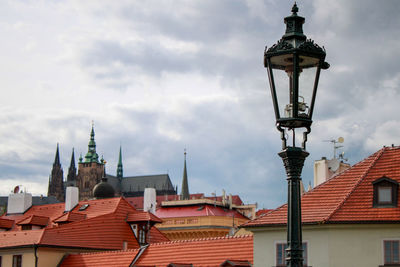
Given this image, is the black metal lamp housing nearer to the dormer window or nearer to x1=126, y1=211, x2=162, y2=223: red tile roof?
the dormer window

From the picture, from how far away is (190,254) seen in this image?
3541 cm

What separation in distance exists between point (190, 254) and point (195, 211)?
188 feet

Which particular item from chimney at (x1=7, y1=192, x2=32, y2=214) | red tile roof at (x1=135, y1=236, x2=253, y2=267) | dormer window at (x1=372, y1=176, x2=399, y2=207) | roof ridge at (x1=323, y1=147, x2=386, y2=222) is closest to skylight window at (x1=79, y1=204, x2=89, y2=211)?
chimney at (x1=7, y1=192, x2=32, y2=214)

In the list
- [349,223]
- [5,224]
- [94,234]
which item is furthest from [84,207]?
[349,223]

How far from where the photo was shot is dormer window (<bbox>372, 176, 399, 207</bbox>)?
27688mm

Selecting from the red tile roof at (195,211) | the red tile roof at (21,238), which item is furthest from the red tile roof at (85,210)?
the red tile roof at (195,211)

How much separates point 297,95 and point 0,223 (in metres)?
50.7

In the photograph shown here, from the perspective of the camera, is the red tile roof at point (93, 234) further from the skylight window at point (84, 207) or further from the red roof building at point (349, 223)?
the red roof building at point (349, 223)

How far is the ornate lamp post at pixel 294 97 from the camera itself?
10047 millimetres

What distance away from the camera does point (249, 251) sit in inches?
1294

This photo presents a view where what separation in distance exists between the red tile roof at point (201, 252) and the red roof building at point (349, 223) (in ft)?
11.7

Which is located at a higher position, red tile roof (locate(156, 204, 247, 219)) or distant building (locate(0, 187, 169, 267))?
red tile roof (locate(156, 204, 247, 219))

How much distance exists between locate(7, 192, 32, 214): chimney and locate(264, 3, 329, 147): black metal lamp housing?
192 feet

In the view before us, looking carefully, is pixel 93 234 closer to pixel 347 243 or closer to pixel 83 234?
pixel 83 234
